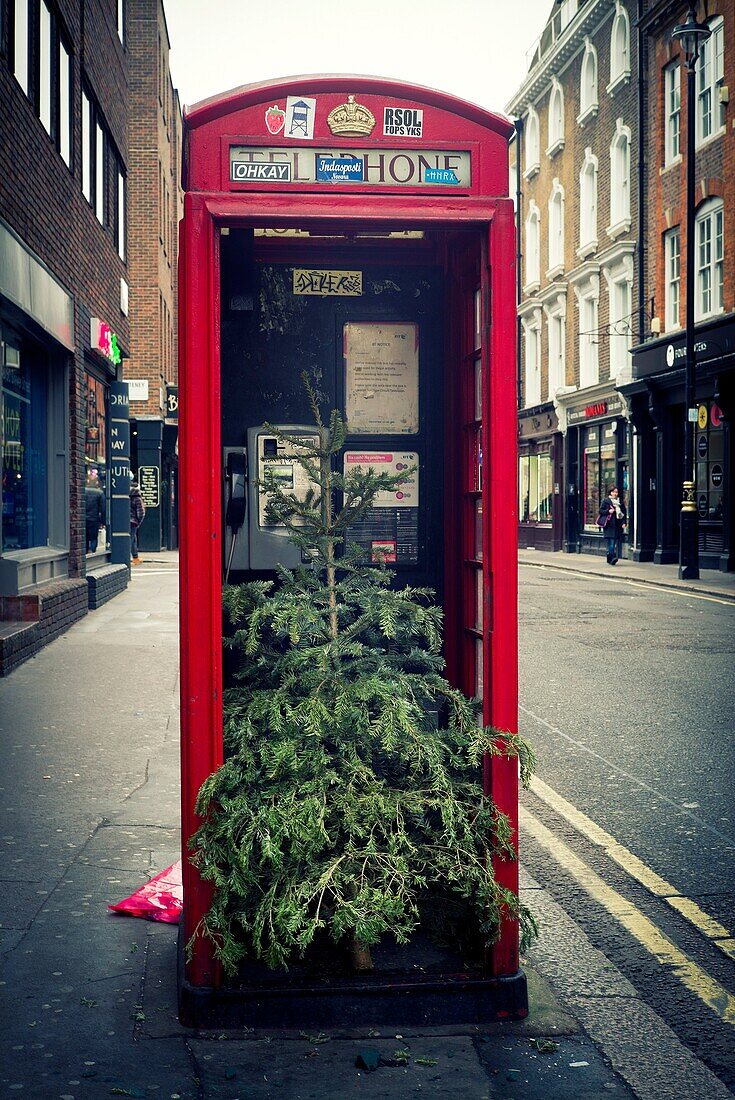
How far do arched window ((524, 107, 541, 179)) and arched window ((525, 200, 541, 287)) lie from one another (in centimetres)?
123

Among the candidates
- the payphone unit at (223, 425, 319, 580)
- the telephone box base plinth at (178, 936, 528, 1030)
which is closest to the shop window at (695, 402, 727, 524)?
the payphone unit at (223, 425, 319, 580)

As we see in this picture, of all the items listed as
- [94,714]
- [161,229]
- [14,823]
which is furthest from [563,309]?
[14,823]

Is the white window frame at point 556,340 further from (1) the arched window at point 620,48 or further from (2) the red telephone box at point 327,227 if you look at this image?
(2) the red telephone box at point 327,227

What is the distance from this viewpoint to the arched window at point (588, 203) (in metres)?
35.1

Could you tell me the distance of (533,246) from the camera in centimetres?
4169

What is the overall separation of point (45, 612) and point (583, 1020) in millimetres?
9902

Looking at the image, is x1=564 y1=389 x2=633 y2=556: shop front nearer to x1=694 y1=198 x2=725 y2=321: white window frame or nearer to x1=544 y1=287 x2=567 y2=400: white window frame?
x1=544 y1=287 x2=567 y2=400: white window frame

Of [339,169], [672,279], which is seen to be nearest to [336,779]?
[339,169]

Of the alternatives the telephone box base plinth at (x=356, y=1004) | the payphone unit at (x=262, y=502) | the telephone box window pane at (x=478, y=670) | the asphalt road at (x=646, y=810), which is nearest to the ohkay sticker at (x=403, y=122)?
the payphone unit at (x=262, y=502)

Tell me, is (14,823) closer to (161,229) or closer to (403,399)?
(403,399)

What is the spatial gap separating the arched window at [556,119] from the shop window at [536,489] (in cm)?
1034

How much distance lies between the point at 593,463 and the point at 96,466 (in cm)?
2081

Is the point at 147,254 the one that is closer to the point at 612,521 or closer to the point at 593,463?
the point at 593,463

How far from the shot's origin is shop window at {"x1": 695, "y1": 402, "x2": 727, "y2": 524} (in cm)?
2509
